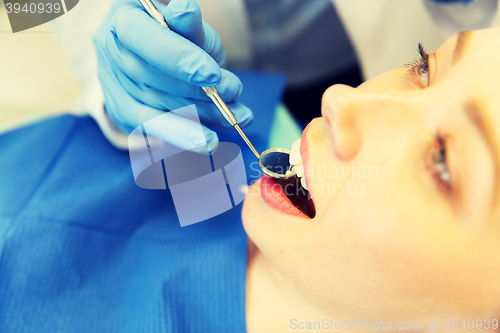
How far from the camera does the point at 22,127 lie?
96 cm

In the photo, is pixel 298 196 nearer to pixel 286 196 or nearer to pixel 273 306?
pixel 286 196

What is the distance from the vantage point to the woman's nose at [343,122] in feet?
1.90

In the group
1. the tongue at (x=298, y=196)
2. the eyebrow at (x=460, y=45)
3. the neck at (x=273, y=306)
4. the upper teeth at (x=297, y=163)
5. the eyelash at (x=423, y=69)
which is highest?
the eyebrow at (x=460, y=45)

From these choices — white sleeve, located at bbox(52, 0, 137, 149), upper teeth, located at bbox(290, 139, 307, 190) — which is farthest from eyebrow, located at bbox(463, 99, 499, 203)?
white sleeve, located at bbox(52, 0, 137, 149)

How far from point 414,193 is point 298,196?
1.16ft

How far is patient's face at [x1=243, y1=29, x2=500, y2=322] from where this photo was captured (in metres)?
0.51

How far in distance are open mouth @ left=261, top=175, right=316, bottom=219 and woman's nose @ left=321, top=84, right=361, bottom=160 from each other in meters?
0.18

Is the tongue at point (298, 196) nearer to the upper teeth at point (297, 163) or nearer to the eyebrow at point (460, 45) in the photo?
the upper teeth at point (297, 163)

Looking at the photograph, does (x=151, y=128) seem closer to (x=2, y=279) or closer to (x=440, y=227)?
(x=2, y=279)

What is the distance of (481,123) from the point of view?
0.49 metres

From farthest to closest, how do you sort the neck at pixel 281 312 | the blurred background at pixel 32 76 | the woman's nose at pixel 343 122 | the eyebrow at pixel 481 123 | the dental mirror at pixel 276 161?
the blurred background at pixel 32 76
the dental mirror at pixel 276 161
the neck at pixel 281 312
the woman's nose at pixel 343 122
the eyebrow at pixel 481 123

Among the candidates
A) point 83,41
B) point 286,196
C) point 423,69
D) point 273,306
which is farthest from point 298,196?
point 83,41

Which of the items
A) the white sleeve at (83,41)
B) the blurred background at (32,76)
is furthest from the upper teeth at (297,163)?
the blurred background at (32,76)

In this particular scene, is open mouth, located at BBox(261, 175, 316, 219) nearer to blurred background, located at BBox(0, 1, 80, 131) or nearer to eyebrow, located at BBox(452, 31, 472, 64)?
eyebrow, located at BBox(452, 31, 472, 64)
